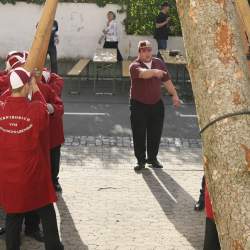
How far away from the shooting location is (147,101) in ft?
24.6

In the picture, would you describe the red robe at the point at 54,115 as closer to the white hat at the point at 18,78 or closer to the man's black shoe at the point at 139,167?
the white hat at the point at 18,78

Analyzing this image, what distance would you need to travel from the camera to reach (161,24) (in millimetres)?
15758

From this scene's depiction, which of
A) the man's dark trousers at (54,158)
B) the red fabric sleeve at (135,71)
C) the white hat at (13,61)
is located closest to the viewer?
the white hat at (13,61)

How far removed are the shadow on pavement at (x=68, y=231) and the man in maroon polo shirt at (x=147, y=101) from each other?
179cm

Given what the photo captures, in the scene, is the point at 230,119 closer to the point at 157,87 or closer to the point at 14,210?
the point at 14,210

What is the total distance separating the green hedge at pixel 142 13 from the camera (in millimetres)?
17094

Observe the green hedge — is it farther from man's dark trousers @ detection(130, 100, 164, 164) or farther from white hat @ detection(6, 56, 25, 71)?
white hat @ detection(6, 56, 25, 71)

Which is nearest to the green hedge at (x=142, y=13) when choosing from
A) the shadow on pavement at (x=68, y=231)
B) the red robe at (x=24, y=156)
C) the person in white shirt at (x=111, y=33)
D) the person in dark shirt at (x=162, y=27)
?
the person in dark shirt at (x=162, y=27)

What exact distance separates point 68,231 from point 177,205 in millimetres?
1514

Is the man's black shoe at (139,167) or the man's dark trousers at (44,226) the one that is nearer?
the man's dark trousers at (44,226)

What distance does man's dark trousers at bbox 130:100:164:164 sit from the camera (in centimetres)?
761


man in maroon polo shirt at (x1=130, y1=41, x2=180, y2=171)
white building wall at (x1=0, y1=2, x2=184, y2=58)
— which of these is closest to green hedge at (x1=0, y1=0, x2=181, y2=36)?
white building wall at (x1=0, y1=2, x2=184, y2=58)

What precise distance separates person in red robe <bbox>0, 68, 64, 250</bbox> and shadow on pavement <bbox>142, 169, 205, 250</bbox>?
1782 millimetres

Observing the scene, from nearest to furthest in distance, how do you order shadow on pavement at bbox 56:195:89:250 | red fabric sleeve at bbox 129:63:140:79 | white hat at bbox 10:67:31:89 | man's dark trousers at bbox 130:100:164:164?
1. white hat at bbox 10:67:31:89
2. shadow on pavement at bbox 56:195:89:250
3. red fabric sleeve at bbox 129:63:140:79
4. man's dark trousers at bbox 130:100:164:164
